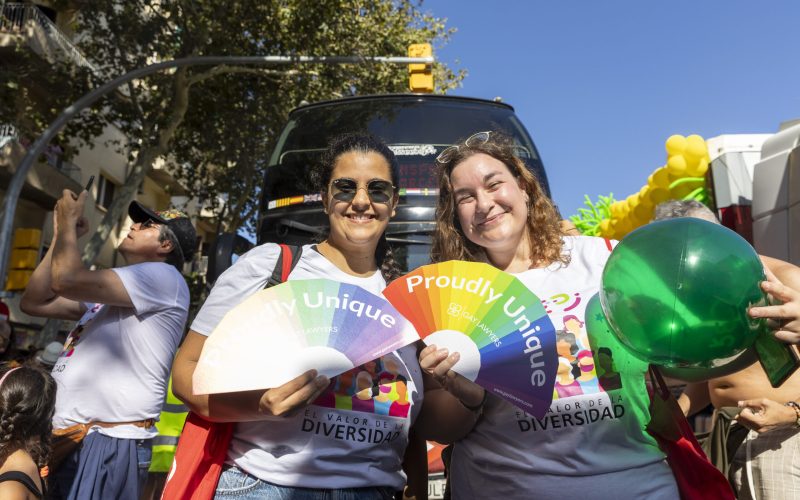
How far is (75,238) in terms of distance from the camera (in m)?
3.10

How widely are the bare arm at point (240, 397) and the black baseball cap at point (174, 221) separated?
5.75 ft

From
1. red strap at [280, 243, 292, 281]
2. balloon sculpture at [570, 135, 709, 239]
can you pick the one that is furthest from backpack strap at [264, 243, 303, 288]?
balloon sculpture at [570, 135, 709, 239]

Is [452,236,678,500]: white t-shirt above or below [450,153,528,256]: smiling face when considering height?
below

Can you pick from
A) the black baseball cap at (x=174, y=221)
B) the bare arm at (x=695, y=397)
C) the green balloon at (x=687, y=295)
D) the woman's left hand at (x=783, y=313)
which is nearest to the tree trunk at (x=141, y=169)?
the black baseball cap at (x=174, y=221)

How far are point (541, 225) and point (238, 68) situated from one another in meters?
13.8

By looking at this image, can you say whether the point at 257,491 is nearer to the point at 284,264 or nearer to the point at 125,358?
the point at 284,264

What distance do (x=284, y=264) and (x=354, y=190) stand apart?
0.33 m

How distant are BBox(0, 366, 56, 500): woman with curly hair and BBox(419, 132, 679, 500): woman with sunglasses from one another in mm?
1683

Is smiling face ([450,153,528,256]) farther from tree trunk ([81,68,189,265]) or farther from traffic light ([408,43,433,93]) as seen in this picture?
tree trunk ([81,68,189,265])

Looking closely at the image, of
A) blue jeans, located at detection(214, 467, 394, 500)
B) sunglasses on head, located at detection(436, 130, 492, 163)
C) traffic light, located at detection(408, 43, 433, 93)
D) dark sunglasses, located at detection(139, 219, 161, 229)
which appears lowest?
blue jeans, located at detection(214, 467, 394, 500)

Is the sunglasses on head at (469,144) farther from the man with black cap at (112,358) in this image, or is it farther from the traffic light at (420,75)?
the traffic light at (420,75)

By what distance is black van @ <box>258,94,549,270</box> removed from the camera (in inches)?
179

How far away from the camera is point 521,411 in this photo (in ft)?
6.29

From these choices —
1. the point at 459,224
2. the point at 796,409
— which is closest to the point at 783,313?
the point at 459,224
